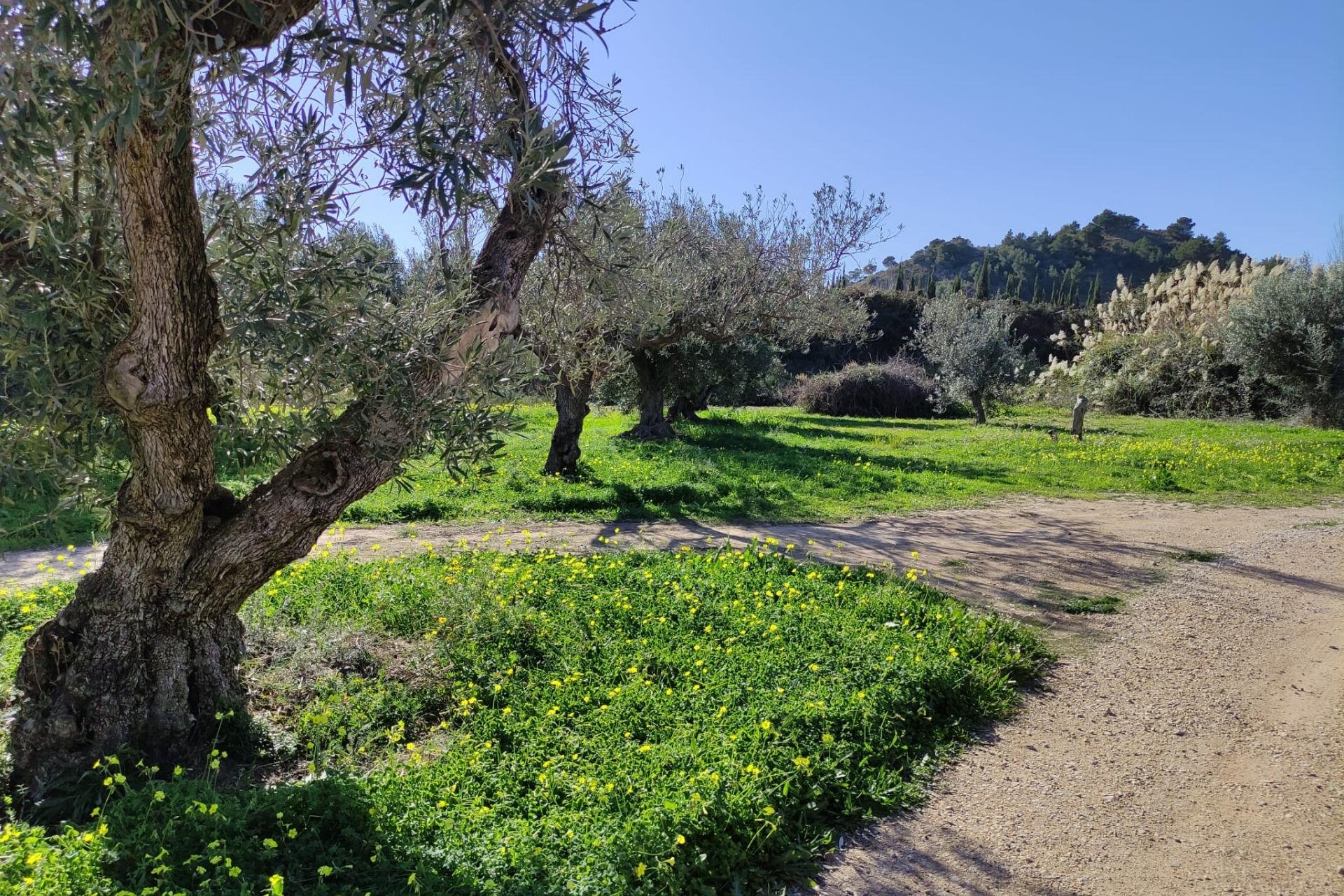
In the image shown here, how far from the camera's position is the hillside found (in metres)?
66.5

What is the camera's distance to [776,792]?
388cm

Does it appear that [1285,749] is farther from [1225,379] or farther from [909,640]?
[1225,379]

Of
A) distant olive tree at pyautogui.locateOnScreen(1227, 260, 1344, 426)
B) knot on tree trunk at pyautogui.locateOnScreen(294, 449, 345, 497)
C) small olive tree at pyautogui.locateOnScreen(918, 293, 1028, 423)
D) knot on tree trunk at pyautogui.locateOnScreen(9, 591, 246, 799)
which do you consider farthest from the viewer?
small olive tree at pyautogui.locateOnScreen(918, 293, 1028, 423)

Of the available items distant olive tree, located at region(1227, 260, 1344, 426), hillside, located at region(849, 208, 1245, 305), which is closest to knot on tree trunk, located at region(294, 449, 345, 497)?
distant olive tree, located at region(1227, 260, 1344, 426)

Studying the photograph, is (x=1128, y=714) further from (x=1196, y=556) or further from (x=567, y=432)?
(x=567, y=432)

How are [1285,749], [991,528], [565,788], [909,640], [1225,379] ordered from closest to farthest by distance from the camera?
[565,788] → [1285,749] → [909,640] → [991,528] → [1225,379]

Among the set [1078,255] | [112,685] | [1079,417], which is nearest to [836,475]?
[1079,417]

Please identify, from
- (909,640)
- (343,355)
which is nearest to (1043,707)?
(909,640)

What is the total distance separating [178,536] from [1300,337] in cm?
2426

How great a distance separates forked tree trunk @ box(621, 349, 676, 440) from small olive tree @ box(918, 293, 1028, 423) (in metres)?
10.2

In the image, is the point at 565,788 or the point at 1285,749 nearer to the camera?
the point at 565,788

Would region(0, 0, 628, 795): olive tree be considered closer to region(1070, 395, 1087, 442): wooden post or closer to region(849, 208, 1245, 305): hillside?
region(1070, 395, 1087, 442): wooden post

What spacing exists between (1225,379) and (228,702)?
26.5 m

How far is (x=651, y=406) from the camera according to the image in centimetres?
1728
